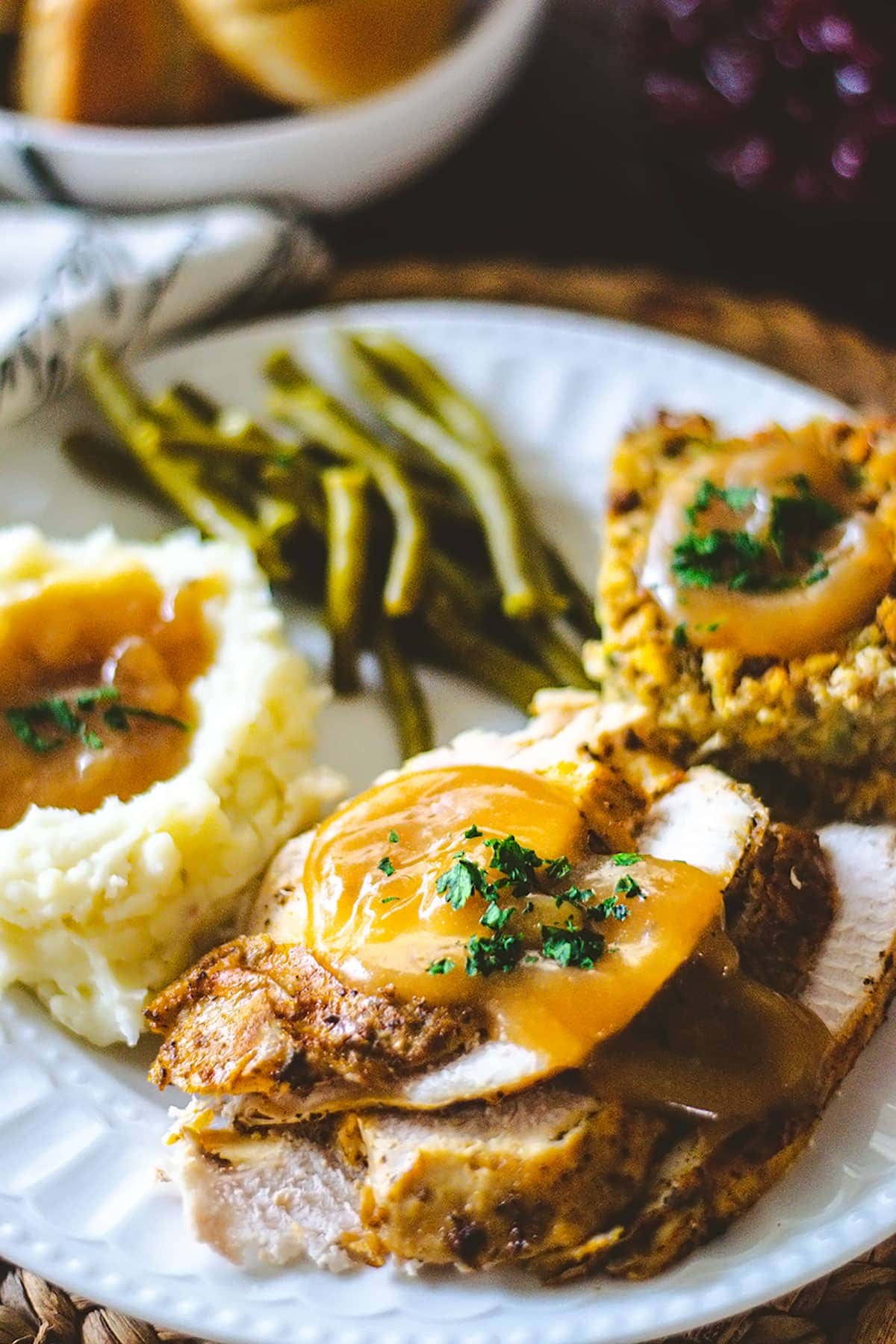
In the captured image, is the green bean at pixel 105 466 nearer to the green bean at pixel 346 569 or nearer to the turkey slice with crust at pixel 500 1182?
the green bean at pixel 346 569

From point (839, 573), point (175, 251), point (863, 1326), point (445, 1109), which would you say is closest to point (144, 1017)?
point (445, 1109)

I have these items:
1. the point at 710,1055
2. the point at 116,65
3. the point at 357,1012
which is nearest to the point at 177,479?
the point at 116,65

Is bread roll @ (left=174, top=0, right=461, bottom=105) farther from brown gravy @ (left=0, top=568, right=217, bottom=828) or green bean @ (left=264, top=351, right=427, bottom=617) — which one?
brown gravy @ (left=0, top=568, right=217, bottom=828)

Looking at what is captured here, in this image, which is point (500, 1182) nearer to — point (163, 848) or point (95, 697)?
point (163, 848)

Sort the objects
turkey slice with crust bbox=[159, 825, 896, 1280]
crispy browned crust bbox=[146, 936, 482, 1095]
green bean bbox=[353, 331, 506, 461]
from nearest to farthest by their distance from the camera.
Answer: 1. turkey slice with crust bbox=[159, 825, 896, 1280]
2. crispy browned crust bbox=[146, 936, 482, 1095]
3. green bean bbox=[353, 331, 506, 461]

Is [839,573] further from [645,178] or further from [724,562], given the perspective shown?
[645,178]

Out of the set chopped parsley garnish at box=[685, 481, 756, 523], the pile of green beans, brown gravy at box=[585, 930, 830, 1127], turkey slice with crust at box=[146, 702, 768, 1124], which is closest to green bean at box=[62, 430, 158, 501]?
the pile of green beans
